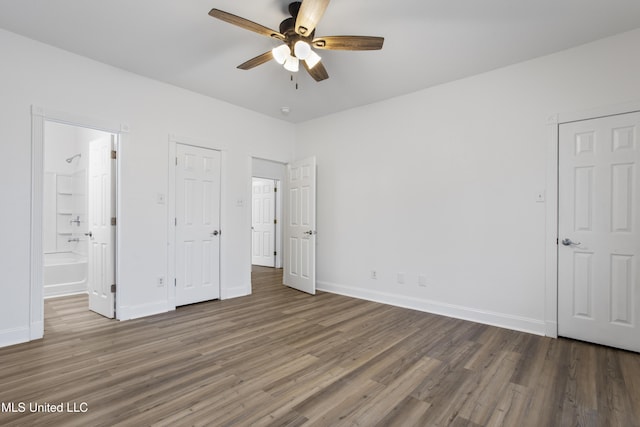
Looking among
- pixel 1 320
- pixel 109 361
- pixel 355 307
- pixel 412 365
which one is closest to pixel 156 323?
pixel 109 361

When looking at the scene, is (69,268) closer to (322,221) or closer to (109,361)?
(109,361)

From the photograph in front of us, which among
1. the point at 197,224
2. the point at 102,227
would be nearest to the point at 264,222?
the point at 197,224

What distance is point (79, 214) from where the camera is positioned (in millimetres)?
5648

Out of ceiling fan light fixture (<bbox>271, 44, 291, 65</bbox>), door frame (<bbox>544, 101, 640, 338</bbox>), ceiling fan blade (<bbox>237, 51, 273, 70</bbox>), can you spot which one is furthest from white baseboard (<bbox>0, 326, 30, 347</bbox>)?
door frame (<bbox>544, 101, 640, 338</bbox>)

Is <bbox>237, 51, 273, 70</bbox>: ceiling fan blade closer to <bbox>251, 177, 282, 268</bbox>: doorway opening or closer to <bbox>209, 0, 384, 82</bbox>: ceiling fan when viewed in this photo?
<bbox>209, 0, 384, 82</bbox>: ceiling fan

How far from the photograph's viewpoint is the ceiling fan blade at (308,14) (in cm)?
215

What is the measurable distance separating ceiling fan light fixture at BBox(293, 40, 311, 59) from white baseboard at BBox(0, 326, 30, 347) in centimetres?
357

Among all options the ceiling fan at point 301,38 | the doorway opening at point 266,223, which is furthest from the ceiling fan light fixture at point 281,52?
the doorway opening at point 266,223

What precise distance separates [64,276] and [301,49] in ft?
16.5

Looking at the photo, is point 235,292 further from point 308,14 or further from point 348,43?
point 308,14

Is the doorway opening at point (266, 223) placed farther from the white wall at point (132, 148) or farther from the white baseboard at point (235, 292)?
the white baseboard at point (235, 292)

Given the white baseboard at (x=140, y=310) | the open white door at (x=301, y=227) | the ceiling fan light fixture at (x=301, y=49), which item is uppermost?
the ceiling fan light fixture at (x=301, y=49)

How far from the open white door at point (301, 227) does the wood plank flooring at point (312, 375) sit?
1.44 m

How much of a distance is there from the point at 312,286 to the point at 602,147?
3.87 m
